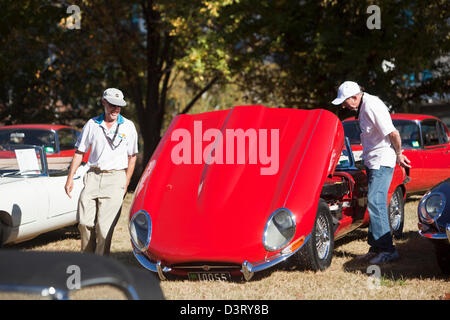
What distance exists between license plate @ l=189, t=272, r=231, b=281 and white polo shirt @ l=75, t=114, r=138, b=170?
1469 millimetres

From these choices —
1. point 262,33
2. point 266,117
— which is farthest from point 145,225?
point 262,33

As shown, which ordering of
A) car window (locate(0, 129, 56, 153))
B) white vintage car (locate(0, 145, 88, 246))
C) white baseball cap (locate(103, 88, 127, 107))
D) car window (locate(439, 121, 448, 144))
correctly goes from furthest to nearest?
car window (locate(439, 121, 448, 144)), car window (locate(0, 129, 56, 153)), white vintage car (locate(0, 145, 88, 246)), white baseball cap (locate(103, 88, 127, 107))

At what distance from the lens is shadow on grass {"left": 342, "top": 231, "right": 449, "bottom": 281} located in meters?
6.09

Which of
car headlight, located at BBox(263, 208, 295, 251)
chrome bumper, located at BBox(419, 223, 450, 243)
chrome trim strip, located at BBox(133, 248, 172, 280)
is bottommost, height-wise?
chrome trim strip, located at BBox(133, 248, 172, 280)

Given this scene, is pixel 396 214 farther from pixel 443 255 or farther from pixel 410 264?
pixel 443 255

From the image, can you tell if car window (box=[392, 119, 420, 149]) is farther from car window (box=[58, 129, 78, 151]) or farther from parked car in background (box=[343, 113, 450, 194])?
car window (box=[58, 129, 78, 151])

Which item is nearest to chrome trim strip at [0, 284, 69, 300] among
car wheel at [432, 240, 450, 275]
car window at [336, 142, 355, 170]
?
car wheel at [432, 240, 450, 275]

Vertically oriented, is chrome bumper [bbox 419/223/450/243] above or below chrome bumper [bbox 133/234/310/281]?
above

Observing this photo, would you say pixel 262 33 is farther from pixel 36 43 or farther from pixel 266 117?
pixel 266 117

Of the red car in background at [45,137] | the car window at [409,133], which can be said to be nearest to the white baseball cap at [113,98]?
the red car in background at [45,137]

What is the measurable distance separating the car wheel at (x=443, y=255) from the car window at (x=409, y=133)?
4720mm

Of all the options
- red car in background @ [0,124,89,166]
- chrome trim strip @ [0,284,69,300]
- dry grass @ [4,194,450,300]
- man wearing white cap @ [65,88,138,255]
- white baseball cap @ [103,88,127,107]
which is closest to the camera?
chrome trim strip @ [0,284,69,300]

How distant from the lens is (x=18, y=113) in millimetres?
22969

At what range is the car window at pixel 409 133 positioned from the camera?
34.8 ft
